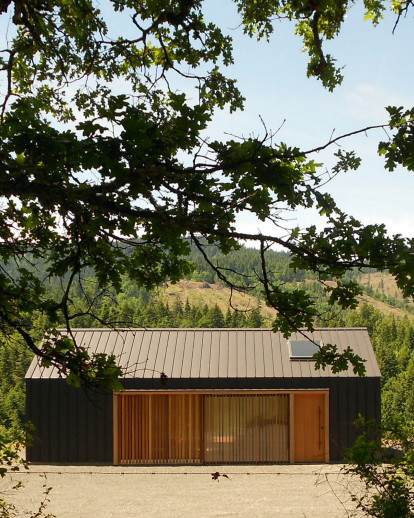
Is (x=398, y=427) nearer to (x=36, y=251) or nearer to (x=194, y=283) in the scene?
(x=36, y=251)

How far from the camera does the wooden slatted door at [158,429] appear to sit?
17.1 meters

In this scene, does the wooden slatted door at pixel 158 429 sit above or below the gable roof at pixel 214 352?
below

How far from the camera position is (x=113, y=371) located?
5.68 m

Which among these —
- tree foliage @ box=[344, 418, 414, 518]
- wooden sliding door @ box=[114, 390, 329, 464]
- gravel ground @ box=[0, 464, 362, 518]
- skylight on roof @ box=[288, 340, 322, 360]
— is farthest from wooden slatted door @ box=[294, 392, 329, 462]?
tree foliage @ box=[344, 418, 414, 518]

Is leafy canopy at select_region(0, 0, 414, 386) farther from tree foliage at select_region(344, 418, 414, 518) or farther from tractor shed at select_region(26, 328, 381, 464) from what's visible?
tractor shed at select_region(26, 328, 381, 464)

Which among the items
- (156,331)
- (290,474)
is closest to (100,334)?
(156,331)

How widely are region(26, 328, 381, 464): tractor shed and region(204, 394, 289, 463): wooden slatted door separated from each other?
2 centimetres

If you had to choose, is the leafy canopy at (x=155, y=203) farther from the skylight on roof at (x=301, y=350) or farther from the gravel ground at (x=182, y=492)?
the skylight on roof at (x=301, y=350)

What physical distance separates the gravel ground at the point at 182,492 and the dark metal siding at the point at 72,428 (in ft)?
1.55

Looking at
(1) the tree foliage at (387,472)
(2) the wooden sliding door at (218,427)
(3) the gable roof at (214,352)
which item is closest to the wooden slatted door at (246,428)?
(2) the wooden sliding door at (218,427)

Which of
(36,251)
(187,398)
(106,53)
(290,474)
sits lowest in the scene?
(290,474)

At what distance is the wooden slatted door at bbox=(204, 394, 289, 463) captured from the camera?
17.1 meters

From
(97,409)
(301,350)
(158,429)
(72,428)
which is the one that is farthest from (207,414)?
(72,428)

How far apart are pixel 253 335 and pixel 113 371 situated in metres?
13.3
